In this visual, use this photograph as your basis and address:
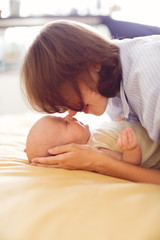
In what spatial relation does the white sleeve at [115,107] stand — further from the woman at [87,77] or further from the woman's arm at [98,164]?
the woman's arm at [98,164]

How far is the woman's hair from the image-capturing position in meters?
1.10

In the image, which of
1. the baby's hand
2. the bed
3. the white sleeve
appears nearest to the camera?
the bed

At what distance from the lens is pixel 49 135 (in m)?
1.25

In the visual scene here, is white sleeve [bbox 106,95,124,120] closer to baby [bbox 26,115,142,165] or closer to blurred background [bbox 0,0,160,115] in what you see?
baby [bbox 26,115,142,165]

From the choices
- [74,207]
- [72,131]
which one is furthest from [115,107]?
[74,207]

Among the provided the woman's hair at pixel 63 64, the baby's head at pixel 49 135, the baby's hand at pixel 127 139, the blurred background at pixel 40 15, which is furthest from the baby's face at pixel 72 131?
the blurred background at pixel 40 15

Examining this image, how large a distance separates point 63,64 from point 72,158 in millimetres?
329

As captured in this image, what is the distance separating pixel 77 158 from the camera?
1128 millimetres

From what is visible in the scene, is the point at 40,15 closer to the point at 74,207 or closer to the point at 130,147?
the point at 130,147

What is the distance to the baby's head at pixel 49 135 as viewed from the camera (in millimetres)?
1250

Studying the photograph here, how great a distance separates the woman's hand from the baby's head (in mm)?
67

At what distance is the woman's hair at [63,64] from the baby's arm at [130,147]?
0.22m

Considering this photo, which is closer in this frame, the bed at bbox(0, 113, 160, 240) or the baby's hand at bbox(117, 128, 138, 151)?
the bed at bbox(0, 113, 160, 240)

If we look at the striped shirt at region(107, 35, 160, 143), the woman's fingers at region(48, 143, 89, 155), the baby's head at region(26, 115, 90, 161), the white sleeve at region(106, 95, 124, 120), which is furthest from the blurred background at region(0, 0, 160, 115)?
the woman's fingers at region(48, 143, 89, 155)
